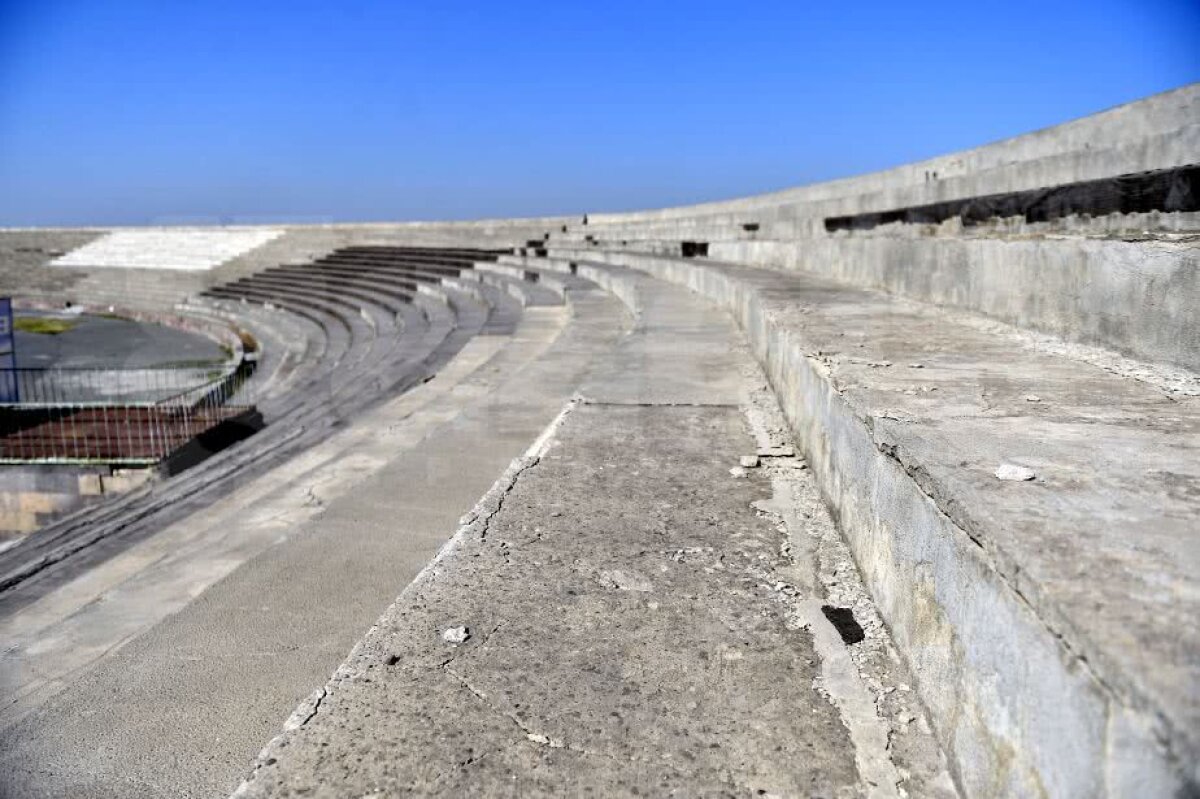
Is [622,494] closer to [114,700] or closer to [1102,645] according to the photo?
[114,700]

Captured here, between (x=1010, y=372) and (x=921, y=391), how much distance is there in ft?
1.68

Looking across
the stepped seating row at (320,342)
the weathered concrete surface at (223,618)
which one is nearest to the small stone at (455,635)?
the weathered concrete surface at (223,618)

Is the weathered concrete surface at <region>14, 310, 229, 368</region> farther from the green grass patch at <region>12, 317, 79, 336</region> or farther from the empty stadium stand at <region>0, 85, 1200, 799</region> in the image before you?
the empty stadium stand at <region>0, 85, 1200, 799</region>

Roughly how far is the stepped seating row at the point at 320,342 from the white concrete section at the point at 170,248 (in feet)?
15.2

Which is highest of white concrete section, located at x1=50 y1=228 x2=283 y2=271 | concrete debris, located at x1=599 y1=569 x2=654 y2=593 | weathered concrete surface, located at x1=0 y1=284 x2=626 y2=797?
white concrete section, located at x1=50 y1=228 x2=283 y2=271

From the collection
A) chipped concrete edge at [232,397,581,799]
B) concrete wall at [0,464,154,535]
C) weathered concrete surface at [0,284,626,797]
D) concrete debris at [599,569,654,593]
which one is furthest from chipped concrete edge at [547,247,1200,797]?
concrete wall at [0,464,154,535]

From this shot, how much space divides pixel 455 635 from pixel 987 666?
42.0 inches

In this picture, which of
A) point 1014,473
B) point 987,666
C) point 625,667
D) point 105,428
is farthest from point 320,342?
A: point 987,666

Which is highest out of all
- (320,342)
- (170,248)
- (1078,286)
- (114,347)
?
(170,248)

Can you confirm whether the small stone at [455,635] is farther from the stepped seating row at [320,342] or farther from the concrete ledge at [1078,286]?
the stepped seating row at [320,342]

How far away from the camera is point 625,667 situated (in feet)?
5.36

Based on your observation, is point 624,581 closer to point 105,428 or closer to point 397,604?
point 397,604

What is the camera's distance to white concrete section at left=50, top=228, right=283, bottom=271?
30.0m

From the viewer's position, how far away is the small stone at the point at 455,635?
1738 millimetres
